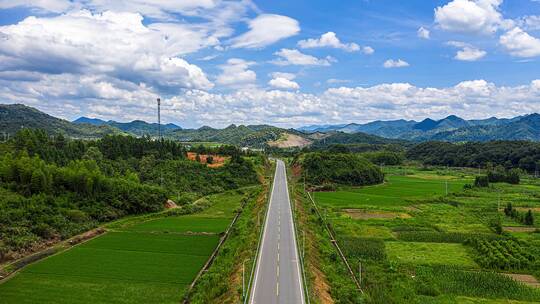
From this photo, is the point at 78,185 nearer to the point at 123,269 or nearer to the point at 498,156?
the point at 123,269

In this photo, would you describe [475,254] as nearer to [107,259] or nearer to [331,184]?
[107,259]

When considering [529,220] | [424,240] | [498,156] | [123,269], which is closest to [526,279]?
[424,240]

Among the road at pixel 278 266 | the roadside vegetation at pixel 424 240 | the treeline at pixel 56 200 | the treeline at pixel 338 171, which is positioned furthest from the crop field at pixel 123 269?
the treeline at pixel 338 171

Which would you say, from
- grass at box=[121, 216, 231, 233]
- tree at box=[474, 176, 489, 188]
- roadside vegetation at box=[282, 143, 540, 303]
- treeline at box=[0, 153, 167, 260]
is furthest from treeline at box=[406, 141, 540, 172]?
treeline at box=[0, 153, 167, 260]

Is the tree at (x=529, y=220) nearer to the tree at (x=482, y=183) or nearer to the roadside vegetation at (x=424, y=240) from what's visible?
the roadside vegetation at (x=424, y=240)

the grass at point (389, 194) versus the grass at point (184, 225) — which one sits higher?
the grass at point (389, 194)
